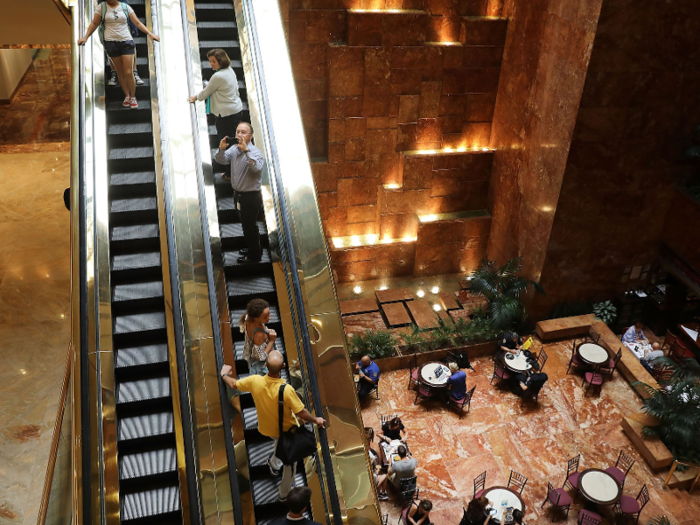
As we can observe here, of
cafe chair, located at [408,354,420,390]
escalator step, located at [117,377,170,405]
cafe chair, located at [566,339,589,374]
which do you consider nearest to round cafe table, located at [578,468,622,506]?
cafe chair, located at [566,339,589,374]

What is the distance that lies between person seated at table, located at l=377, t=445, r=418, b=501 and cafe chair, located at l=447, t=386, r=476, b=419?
6.17 ft

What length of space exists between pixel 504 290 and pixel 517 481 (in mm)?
4116

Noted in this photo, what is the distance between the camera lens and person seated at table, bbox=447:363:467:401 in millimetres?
10086

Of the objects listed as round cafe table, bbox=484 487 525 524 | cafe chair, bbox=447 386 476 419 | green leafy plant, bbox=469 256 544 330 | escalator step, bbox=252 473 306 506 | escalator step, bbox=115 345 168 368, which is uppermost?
escalator step, bbox=115 345 168 368

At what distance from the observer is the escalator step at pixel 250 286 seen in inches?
234

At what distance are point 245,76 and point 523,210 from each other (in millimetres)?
6985

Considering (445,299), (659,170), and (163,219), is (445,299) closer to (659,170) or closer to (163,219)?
(659,170)

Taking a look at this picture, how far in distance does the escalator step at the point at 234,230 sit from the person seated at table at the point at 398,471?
154 inches

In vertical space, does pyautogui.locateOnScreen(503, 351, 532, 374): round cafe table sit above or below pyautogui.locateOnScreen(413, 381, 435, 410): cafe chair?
above

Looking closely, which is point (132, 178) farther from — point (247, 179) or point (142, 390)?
point (142, 390)

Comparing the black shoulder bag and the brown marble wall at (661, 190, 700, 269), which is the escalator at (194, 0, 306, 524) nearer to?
the black shoulder bag

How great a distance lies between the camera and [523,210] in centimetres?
1240

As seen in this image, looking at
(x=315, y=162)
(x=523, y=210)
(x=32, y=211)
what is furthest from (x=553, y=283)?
(x=32, y=211)

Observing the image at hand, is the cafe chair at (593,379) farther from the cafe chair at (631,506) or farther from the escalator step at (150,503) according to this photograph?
the escalator step at (150,503)
